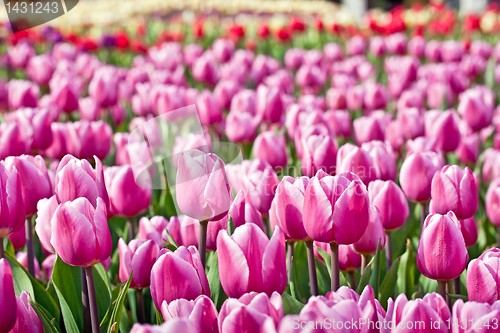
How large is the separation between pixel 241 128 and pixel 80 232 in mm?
1678

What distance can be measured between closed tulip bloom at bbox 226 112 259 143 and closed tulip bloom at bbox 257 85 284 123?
292 mm

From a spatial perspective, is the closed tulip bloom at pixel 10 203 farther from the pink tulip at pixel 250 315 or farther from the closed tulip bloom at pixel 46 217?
the pink tulip at pixel 250 315

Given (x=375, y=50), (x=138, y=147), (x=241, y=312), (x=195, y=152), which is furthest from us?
(x=375, y=50)

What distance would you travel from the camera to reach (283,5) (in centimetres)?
1884

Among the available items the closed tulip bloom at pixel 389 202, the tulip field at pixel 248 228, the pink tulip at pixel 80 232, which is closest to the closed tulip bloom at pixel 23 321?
the tulip field at pixel 248 228

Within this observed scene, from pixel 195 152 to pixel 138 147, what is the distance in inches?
Result: 29.2

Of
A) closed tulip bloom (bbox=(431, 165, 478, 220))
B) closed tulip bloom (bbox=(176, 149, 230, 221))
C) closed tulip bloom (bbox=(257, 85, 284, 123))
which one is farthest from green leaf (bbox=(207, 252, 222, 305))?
closed tulip bloom (bbox=(257, 85, 284, 123))

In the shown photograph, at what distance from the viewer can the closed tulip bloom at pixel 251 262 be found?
1.11 m

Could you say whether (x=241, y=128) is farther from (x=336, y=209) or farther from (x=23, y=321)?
(x=23, y=321)

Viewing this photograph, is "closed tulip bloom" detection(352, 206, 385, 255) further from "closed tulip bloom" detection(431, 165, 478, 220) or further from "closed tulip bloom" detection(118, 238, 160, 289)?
"closed tulip bloom" detection(118, 238, 160, 289)

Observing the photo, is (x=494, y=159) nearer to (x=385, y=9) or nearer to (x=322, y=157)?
(x=322, y=157)

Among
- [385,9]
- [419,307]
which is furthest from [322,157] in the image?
[385,9]

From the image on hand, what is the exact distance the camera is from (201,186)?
51.5 inches

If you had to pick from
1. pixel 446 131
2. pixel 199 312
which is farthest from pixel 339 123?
pixel 199 312
